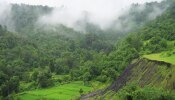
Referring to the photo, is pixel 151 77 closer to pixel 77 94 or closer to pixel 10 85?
pixel 77 94

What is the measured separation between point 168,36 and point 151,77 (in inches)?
1737

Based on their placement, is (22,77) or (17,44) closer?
(22,77)

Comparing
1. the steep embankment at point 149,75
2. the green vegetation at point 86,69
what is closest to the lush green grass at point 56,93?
the green vegetation at point 86,69

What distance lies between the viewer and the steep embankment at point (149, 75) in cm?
4703

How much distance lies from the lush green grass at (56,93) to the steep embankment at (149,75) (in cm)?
432

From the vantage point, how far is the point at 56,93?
75.5 metres

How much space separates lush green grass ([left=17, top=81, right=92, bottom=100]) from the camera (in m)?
71.6

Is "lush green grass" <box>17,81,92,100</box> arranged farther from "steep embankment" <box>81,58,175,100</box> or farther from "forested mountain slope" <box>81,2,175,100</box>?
"forested mountain slope" <box>81,2,175,100</box>

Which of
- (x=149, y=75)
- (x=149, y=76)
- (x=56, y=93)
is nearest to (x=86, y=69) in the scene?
(x=56, y=93)

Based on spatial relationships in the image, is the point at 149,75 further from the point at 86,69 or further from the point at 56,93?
the point at 86,69

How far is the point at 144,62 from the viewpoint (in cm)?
6150

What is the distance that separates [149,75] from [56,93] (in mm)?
27674

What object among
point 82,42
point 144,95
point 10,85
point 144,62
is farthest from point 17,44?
point 144,95

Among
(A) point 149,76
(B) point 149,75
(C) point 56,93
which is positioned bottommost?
A: (C) point 56,93
